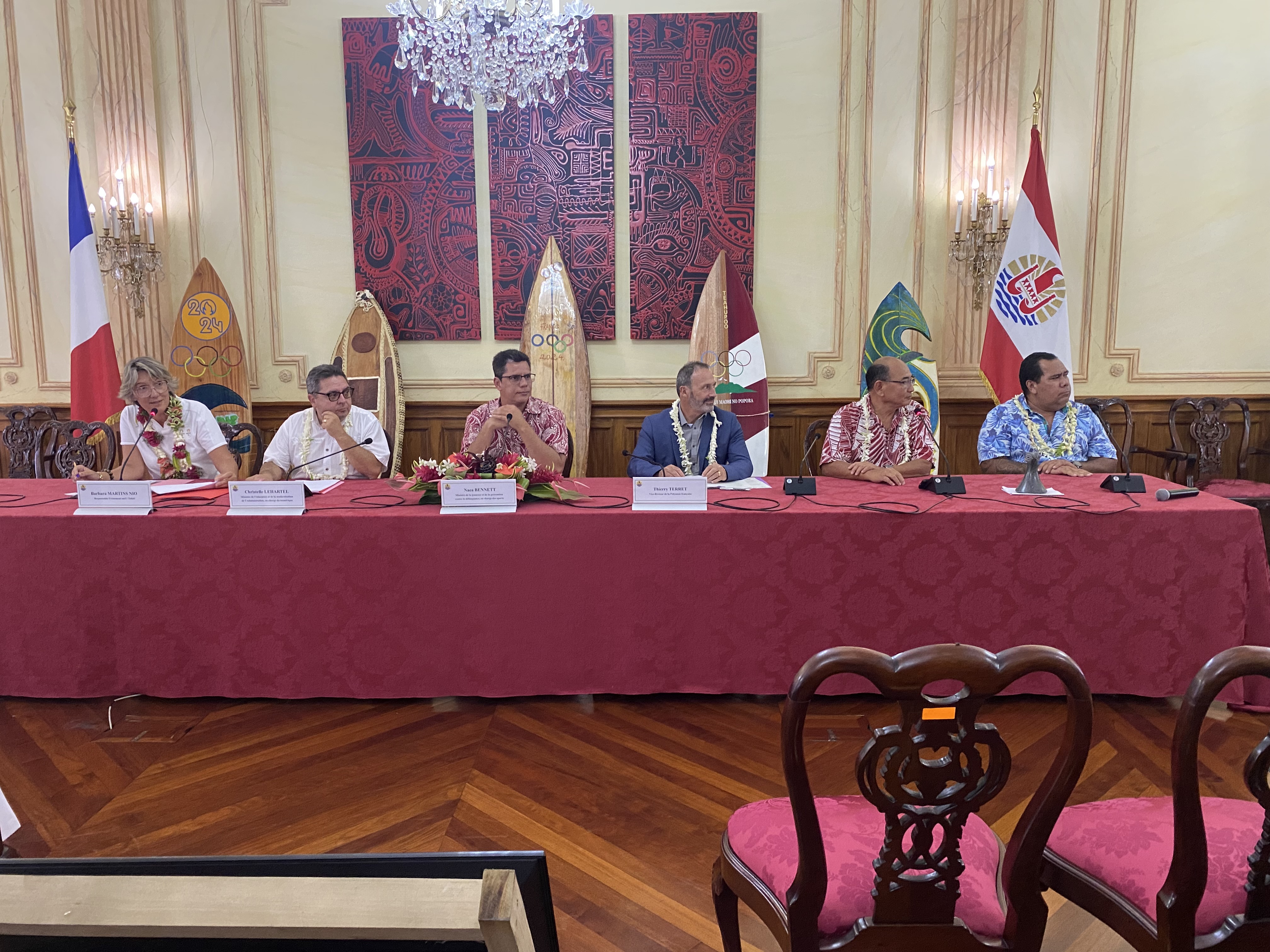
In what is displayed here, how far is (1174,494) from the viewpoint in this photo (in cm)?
257

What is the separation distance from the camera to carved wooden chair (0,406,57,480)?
4.46 m

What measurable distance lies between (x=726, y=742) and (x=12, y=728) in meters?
2.22

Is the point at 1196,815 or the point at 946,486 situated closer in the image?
the point at 1196,815

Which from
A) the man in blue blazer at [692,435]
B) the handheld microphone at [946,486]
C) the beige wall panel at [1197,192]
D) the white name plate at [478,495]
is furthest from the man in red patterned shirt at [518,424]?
the beige wall panel at [1197,192]

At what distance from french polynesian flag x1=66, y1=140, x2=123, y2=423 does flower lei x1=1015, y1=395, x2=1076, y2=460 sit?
15.0ft

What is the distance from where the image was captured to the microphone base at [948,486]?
8.97 ft

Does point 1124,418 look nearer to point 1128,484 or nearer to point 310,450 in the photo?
point 1128,484

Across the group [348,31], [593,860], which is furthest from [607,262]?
[593,860]

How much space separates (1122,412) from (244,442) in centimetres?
483

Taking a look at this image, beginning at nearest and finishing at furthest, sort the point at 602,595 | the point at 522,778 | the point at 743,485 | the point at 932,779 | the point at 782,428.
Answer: the point at 932,779 < the point at 522,778 < the point at 602,595 < the point at 743,485 < the point at 782,428

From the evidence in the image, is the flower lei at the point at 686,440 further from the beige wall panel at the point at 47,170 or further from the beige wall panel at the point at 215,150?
the beige wall panel at the point at 47,170

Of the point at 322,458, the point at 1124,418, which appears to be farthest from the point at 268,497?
the point at 1124,418

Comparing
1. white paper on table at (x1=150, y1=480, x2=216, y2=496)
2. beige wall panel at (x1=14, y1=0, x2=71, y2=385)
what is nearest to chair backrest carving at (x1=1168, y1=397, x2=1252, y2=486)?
white paper on table at (x1=150, y1=480, x2=216, y2=496)

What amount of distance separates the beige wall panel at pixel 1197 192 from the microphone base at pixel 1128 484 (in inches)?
87.2
